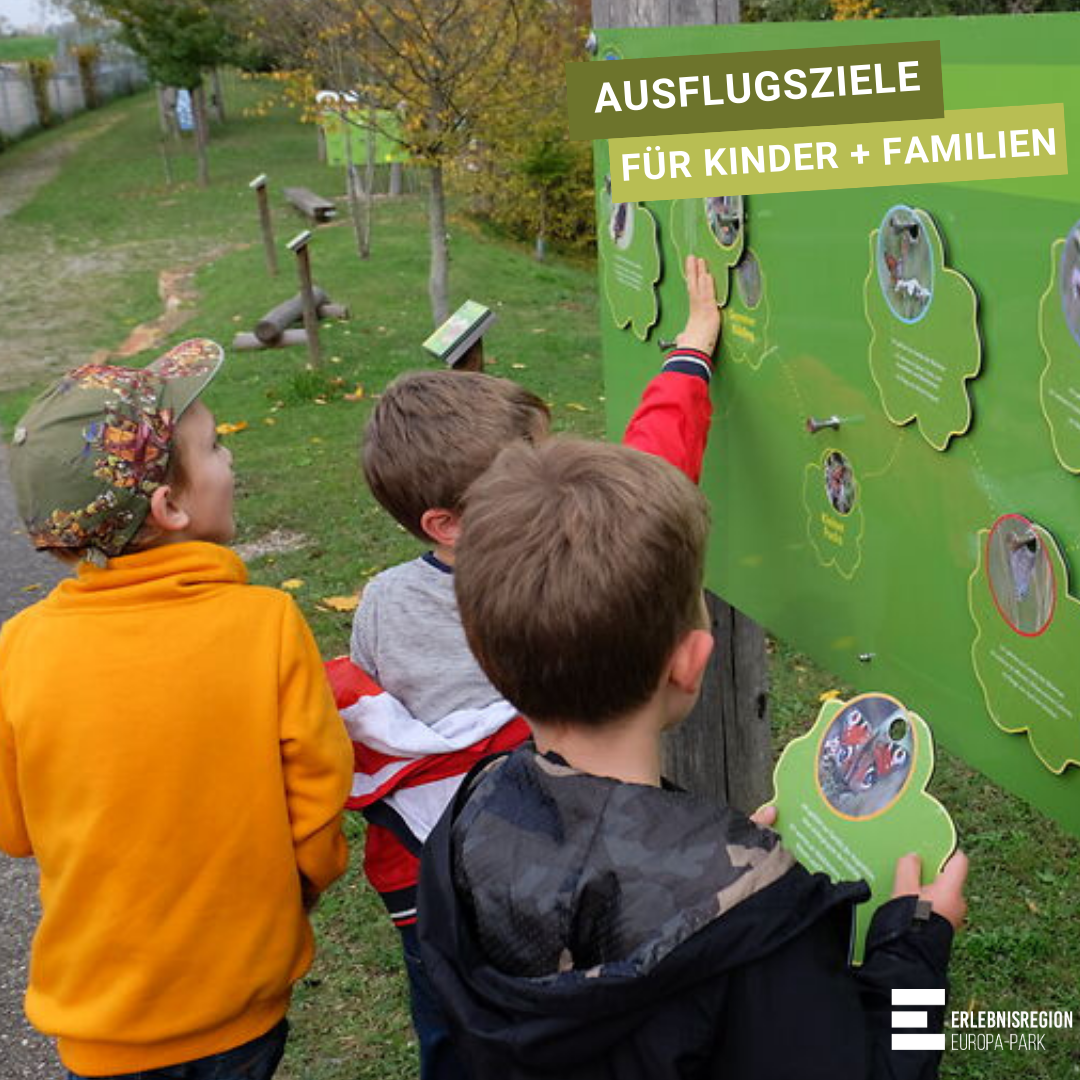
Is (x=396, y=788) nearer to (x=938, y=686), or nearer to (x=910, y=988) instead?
(x=938, y=686)

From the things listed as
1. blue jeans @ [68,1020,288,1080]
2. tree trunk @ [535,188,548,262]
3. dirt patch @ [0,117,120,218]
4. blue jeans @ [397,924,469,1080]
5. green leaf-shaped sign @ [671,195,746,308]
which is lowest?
tree trunk @ [535,188,548,262]

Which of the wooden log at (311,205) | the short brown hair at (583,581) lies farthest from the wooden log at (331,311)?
the short brown hair at (583,581)

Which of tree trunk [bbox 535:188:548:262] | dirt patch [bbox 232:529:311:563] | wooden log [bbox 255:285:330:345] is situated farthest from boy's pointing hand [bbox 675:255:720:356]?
tree trunk [bbox 535:188:548:262]

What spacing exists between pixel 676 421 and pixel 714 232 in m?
0.33

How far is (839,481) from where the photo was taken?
205 cm

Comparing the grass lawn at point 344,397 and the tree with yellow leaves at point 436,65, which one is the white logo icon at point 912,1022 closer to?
the grass lawn at point 344,397

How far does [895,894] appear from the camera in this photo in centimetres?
153

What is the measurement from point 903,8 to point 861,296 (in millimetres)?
18675

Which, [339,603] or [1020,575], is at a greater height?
[1020,575]

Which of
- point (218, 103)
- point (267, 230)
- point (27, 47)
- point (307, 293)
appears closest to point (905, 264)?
point (307, 293)

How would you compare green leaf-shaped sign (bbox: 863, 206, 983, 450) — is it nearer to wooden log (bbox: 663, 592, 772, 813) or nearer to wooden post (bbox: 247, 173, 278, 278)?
wooden log (bbox: 663, 592, 772, 813)

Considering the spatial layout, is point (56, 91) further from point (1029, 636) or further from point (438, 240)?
point (1029, 636)

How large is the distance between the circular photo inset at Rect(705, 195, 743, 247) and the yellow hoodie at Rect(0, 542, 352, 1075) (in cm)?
95

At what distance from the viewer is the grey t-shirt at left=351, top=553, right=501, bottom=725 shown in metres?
2.13
